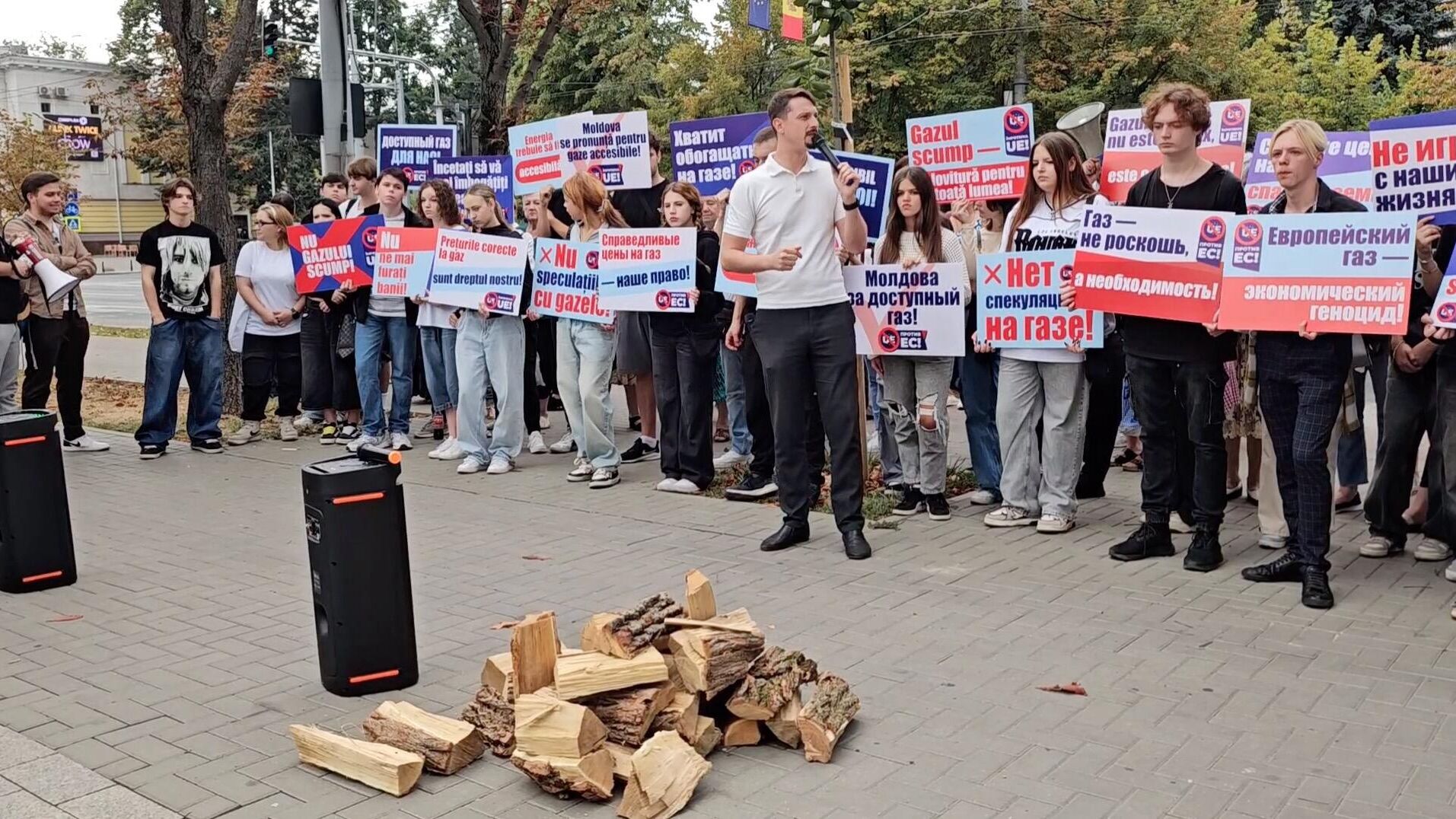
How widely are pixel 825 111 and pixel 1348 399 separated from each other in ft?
100

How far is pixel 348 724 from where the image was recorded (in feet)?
16.0

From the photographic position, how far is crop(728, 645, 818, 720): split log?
4.45m

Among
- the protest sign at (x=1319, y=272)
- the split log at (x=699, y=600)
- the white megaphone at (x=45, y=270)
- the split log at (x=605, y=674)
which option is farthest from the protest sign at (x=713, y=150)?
the split log at (x=605, y=674)

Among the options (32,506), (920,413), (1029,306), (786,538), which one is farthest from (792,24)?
(32,506)

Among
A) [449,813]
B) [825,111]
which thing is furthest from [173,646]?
[825,111]

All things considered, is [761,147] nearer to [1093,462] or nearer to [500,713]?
[1093,462]

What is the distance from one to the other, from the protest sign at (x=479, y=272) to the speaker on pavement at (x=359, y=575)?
4892mm

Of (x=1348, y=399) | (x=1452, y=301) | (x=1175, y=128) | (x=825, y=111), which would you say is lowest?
(x=1348, y=399)

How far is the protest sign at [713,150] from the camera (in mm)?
10102

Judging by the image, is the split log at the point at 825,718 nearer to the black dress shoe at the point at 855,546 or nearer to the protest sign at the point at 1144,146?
the black dress shoe at the point at 855,546

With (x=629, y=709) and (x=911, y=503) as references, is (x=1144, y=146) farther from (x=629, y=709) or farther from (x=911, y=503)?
(x=629, y=709)

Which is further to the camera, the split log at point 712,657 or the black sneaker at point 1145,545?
the black sneaker at point 1145,545

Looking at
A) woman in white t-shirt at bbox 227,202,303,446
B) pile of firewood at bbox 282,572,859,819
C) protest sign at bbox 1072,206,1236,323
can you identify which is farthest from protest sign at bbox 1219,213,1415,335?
woman in white t-shirt at bbox 227,202,303,446

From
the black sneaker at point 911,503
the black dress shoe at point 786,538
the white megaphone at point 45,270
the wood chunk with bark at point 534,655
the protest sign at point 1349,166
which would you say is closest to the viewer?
the wood chunk with bark at point 534,655
